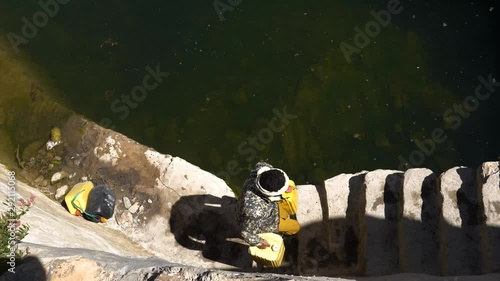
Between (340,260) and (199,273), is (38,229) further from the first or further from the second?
(340,260)

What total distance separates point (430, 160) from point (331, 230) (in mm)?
1947

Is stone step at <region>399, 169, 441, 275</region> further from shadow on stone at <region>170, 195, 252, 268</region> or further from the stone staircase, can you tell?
shadow on stone at <region>170, 195, 252, 268</region>

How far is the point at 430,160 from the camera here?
639 centimetres

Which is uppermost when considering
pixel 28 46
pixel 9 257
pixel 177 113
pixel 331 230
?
pixel 28 46

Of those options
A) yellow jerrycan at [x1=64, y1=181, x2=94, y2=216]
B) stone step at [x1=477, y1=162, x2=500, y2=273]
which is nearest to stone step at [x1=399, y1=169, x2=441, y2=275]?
stone step at [x1=477, y1=162, x2=500, y2=273]

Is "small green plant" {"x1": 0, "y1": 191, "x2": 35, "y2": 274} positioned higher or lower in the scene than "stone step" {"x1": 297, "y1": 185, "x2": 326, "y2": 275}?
lower

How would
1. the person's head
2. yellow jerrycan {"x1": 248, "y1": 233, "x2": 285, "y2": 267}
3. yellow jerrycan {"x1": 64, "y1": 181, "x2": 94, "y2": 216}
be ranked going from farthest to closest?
yellow jerrycan {"x1": 64, "y1": 181, "x2": 94, "y2": 216} → yellow jerrycan {"x1": 248, "y1": 233, "x2": 285, "y2": 267} → the person's head

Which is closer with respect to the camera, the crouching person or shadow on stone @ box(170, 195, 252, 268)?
the crouching person

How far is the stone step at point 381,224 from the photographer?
4961 millimetres

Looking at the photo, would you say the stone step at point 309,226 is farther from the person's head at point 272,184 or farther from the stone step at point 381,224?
the person's head at point 272,184

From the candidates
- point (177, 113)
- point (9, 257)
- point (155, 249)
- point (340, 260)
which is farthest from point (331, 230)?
point (9, 257)

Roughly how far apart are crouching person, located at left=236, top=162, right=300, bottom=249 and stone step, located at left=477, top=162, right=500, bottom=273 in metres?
1.84

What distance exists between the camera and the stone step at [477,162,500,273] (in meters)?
4.34

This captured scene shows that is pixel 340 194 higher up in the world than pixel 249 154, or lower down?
lower down
